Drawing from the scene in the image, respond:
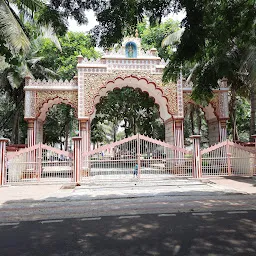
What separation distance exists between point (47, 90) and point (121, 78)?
11.9 ft

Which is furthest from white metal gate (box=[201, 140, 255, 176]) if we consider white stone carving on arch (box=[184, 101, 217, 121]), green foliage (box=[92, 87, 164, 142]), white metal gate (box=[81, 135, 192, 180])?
green foliage (box=[92, 87, 164, 142])

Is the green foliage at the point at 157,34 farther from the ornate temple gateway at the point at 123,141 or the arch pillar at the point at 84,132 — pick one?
the arch pillar at the point at 84,132

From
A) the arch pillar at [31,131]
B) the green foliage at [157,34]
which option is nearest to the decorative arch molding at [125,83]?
the arch pillar at [31,131]

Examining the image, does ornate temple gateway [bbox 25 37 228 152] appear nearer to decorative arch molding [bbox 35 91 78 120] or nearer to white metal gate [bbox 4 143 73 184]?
decorative arch molding [bbox 35 91 78 120]

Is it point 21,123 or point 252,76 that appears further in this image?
point 21,123

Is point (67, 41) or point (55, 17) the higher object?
point (67, 41)

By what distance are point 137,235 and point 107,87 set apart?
1005 centimetres

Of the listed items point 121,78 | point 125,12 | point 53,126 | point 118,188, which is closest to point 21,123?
point 53,126

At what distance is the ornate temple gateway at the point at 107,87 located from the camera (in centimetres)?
1286

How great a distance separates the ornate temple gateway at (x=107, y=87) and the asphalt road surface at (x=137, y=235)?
7.71m

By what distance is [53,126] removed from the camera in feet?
80.5

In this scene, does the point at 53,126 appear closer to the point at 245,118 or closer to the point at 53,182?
the point at 53,182

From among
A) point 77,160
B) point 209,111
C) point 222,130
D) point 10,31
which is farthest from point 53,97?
point 222,130

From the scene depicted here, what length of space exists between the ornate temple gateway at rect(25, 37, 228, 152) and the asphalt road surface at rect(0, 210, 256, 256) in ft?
25.3
